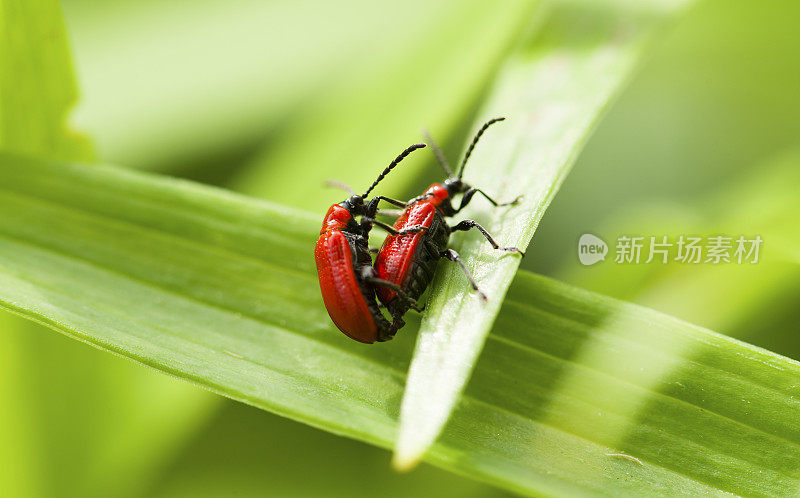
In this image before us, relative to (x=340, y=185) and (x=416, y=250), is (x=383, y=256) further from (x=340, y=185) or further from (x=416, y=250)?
(x=340, y=185)

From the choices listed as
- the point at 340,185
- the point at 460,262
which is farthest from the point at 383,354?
the point at 340,185

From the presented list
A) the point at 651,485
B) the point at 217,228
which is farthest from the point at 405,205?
the point at 651,485

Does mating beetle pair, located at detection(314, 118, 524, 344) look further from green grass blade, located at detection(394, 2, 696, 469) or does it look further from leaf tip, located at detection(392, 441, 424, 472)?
leaf tip, located at detection(392, 441, 424, 472)

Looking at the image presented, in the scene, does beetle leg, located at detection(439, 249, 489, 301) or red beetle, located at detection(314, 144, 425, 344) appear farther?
red beetle, located at detection(314, 144, 425, 344)

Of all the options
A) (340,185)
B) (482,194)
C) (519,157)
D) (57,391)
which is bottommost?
(57,391)

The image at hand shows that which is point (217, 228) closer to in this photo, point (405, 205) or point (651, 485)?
point (405, 205)

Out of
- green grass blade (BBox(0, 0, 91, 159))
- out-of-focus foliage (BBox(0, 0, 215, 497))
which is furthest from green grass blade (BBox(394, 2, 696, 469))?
green grass blade (BBox(0, 0, 91, 159))
